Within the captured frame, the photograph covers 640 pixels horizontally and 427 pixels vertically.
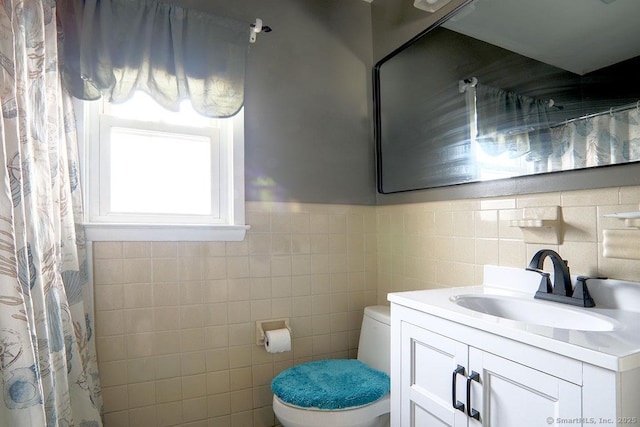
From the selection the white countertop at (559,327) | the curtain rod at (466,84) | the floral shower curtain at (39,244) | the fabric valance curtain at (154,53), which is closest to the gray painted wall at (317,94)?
the fabric valance curtain at (154,53)

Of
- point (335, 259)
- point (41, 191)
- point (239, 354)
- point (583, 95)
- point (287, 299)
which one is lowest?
point (239, 354)

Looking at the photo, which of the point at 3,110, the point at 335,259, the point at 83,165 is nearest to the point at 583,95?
the point at 335,259

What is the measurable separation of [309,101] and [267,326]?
120 cm

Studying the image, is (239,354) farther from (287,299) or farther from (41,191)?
(41,191)

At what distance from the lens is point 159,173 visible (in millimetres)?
1693

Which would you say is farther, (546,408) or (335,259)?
(335,259)

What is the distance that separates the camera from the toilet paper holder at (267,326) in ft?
5.73

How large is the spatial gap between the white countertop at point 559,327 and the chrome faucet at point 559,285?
0.08ft

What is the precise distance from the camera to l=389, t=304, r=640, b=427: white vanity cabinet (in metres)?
0.68

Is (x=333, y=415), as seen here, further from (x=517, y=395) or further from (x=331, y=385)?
(x=517, y=395)

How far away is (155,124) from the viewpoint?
168cm

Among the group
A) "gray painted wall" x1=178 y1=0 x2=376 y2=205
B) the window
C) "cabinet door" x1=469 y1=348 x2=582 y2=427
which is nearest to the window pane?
the window

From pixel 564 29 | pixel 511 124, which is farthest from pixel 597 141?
pixel 564 29

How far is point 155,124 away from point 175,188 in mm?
310
